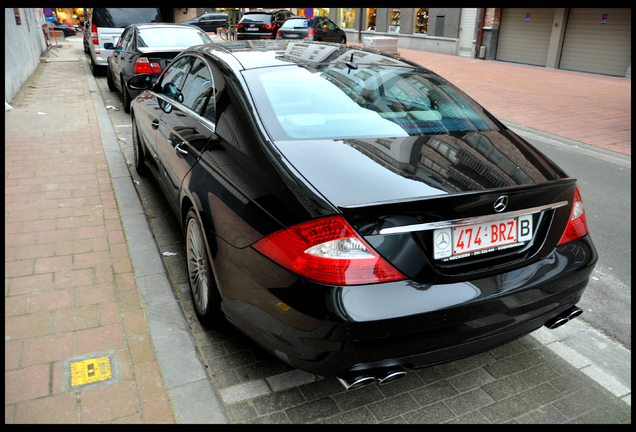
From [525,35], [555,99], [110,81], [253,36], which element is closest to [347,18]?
[253,36]

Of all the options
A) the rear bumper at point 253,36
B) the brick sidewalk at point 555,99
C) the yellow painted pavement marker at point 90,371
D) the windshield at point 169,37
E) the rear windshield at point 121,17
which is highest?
the rear windshield at point 121,17

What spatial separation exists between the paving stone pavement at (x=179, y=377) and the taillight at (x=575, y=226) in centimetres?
78

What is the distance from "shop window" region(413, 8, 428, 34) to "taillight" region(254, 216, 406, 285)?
2655 cm

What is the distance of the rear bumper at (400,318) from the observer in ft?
6.83

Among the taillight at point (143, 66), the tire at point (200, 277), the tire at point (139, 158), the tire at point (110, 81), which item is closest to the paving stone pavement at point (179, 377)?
the tire at point (200, 277)

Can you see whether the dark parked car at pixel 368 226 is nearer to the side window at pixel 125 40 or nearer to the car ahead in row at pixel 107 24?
the side window at pixel 125 40

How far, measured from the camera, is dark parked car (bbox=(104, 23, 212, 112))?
9102 mm

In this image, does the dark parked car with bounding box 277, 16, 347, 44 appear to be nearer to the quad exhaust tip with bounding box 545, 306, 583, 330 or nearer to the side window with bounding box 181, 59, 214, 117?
the side window with bounding box 181, 59, 214, 117

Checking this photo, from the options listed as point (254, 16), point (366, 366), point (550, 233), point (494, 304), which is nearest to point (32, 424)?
point (366, 366)

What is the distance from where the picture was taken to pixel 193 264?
334 cm

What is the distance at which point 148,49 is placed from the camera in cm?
928

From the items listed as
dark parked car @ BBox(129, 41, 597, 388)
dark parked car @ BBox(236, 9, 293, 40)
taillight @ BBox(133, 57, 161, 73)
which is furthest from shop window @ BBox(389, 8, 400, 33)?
dark parked car @ BBox(129, 41, 597, 388)

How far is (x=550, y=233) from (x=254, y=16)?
2556cm

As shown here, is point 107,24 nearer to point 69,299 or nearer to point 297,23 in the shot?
point 297,23
